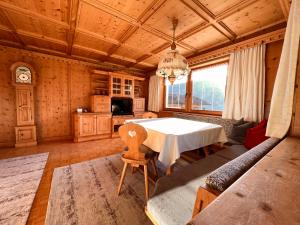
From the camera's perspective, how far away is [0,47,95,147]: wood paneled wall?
11.2ft

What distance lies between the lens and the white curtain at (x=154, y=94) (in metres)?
5.16

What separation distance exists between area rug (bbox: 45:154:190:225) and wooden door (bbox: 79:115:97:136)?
1.67 meters

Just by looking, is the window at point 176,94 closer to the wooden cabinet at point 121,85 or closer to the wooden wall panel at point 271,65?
the wooden cabinet at point 121,85

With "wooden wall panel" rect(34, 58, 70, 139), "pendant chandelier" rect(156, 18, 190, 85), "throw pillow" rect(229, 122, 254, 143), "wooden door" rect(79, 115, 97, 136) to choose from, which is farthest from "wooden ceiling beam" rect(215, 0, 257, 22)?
"wooden wall panel" rect(34, 58, 70, 139)

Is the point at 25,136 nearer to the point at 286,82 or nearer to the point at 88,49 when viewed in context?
the point at 88,49

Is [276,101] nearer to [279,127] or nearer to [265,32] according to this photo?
[279,127]

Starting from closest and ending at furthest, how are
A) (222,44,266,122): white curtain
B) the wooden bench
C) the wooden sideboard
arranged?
1. the wooden bench
2. (222,44,266,122): white curtain
3. the wooden sideboard

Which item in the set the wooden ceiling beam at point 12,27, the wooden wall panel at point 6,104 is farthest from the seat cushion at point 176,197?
the wooden wall panel at point 6,104

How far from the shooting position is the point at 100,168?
240 cm

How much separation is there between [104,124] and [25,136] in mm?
1948

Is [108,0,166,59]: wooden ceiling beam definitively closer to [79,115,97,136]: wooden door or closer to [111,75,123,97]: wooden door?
[111,75,123,97]: wooden door

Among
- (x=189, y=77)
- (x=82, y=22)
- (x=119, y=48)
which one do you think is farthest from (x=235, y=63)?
(x=82, y=22)

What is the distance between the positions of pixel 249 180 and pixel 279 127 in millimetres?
1038

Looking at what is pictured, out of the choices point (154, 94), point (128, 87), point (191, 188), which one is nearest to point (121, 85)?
point (128, 87)
